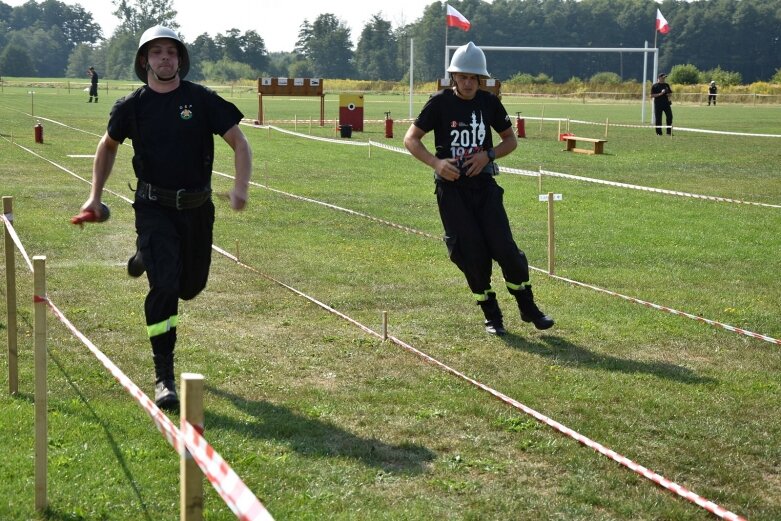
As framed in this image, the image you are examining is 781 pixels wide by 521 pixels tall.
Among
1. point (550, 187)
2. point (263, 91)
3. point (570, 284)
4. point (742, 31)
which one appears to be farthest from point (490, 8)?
point (570, 284)

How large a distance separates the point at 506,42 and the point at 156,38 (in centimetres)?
14702

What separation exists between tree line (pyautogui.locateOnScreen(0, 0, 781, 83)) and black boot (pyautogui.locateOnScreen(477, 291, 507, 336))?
113231 mm

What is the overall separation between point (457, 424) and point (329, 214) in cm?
1052

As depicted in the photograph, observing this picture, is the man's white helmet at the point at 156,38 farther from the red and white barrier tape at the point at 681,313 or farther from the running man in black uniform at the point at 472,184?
the red and white barrier tape at the point at 681,313

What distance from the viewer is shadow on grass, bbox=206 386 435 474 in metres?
5.95

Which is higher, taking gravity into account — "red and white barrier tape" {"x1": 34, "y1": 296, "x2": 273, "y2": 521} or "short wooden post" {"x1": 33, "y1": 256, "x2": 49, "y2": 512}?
"red and white barrier tape" {"x1": 34, "y1": 296, "x2": 273, "y2": 521}

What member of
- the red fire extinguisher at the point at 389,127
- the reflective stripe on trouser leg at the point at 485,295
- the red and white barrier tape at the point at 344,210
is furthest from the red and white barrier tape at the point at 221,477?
the red fire extinguisher at the point at 389,127

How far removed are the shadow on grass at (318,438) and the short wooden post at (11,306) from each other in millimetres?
1206

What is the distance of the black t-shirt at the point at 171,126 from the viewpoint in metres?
6.86

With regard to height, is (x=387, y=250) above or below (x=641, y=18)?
below

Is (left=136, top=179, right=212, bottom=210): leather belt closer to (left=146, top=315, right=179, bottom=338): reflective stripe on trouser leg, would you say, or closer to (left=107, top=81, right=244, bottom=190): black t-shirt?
(left=107, top=81, right=244, bottom=190): black t-shirt

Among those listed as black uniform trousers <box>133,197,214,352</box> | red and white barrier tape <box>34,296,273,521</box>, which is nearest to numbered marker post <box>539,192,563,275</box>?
black uniform trousers <box>133,197,214,352</box>

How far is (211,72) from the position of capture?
149000 mm

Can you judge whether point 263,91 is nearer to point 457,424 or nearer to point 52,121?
point 52,121
